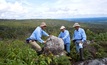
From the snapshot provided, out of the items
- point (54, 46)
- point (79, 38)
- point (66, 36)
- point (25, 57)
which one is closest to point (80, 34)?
point (79, 38)

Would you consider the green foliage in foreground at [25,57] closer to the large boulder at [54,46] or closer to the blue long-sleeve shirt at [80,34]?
the large boulder at [54,46]

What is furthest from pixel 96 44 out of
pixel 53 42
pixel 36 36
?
pixel 36 36

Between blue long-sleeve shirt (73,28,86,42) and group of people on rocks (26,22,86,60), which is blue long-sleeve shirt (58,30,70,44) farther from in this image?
blue long-sleeve shirt (73,28,86,42)

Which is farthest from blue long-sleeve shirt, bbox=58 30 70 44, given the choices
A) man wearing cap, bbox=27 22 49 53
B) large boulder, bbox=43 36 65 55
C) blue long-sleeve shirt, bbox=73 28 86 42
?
man wearing cap, bbox=27 22 49 53

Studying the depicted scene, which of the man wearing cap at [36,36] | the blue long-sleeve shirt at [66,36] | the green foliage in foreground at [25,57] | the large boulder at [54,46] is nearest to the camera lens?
the green foliage in foreground at [25,57]

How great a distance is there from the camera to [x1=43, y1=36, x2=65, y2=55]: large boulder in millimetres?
11847

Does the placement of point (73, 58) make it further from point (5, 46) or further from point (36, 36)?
point (5, 46)

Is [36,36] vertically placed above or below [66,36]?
above

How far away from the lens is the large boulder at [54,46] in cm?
1185

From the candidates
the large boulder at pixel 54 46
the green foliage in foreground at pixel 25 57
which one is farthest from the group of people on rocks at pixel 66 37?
the green foliage in foreground at pixel 25 57

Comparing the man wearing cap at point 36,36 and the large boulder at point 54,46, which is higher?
the man wearing cap at point 36,36

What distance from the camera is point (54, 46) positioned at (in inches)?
471

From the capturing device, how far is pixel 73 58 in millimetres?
12469

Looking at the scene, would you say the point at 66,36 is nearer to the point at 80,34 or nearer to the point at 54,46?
the point at 80,34
